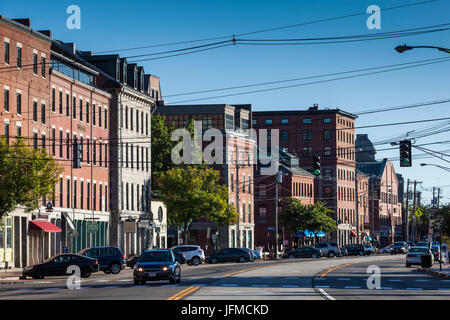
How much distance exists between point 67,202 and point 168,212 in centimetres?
2413

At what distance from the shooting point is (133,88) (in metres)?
91.1

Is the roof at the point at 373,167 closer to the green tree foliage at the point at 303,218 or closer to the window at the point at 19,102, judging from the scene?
the green tree foliage at the point at 303,218

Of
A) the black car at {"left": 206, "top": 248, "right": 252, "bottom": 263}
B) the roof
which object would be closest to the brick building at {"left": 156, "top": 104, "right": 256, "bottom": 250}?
the black car at {"left": 206, "top": 248, "right": 252, "bottom": 263}

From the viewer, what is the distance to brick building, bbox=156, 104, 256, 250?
115 m

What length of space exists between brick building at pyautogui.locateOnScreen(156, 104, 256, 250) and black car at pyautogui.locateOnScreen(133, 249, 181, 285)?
2629 inches

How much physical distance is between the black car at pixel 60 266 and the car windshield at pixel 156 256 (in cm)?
1107

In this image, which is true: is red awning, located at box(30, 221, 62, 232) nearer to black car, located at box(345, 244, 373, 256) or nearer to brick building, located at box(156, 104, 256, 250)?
brick building, located at box(156, 104, 256, 250)

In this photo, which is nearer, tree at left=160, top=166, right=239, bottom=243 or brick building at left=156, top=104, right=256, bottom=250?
tree at left=160, top=166, right=239, bottom=243

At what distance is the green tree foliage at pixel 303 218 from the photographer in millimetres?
126000

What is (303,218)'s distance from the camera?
126 m

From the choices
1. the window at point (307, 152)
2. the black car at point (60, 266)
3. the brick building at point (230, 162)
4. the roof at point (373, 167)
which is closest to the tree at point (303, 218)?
the brick building at point (230, 162)

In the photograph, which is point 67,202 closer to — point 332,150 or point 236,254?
point 236,254

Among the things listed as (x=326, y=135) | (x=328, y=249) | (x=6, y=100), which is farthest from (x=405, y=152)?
(x=326, y=135)
